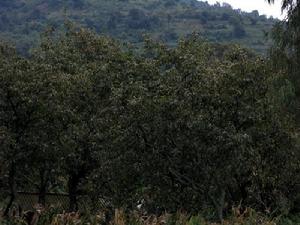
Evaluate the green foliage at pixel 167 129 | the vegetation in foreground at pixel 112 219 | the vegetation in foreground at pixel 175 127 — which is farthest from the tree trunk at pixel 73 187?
the vegetation in foreground at pixel 112 219

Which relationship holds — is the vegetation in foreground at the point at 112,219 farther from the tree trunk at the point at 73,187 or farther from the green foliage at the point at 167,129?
the tree trunk at the point at 73,187

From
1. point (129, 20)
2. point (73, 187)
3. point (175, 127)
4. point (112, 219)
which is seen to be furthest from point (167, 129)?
point (129, 20)

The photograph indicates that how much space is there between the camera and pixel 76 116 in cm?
1722

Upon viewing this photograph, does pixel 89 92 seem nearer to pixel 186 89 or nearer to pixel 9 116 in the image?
pixel 9 116

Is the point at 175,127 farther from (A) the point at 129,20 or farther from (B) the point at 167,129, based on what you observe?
(A) the point at 129,20

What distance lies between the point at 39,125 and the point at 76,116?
60.2 inches

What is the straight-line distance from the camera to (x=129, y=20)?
125 metres

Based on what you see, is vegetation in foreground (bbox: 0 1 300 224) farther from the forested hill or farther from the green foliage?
the forested hill

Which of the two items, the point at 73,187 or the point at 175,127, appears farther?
the point at 73,187

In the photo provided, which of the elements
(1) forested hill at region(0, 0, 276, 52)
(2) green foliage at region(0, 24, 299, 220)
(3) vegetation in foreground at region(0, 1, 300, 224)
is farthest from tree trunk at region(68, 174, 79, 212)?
(1) forested hill at region(0, 0, 276, 52)

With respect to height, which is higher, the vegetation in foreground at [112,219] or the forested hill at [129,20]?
the vegetation in foreground at [112,219]

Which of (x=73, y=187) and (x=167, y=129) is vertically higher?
(x=167, y=129)

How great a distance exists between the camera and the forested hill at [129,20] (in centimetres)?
11512

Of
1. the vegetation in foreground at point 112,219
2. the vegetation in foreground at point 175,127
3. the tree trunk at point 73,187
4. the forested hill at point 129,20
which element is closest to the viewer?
the vegetation in foreground at point 112,219
